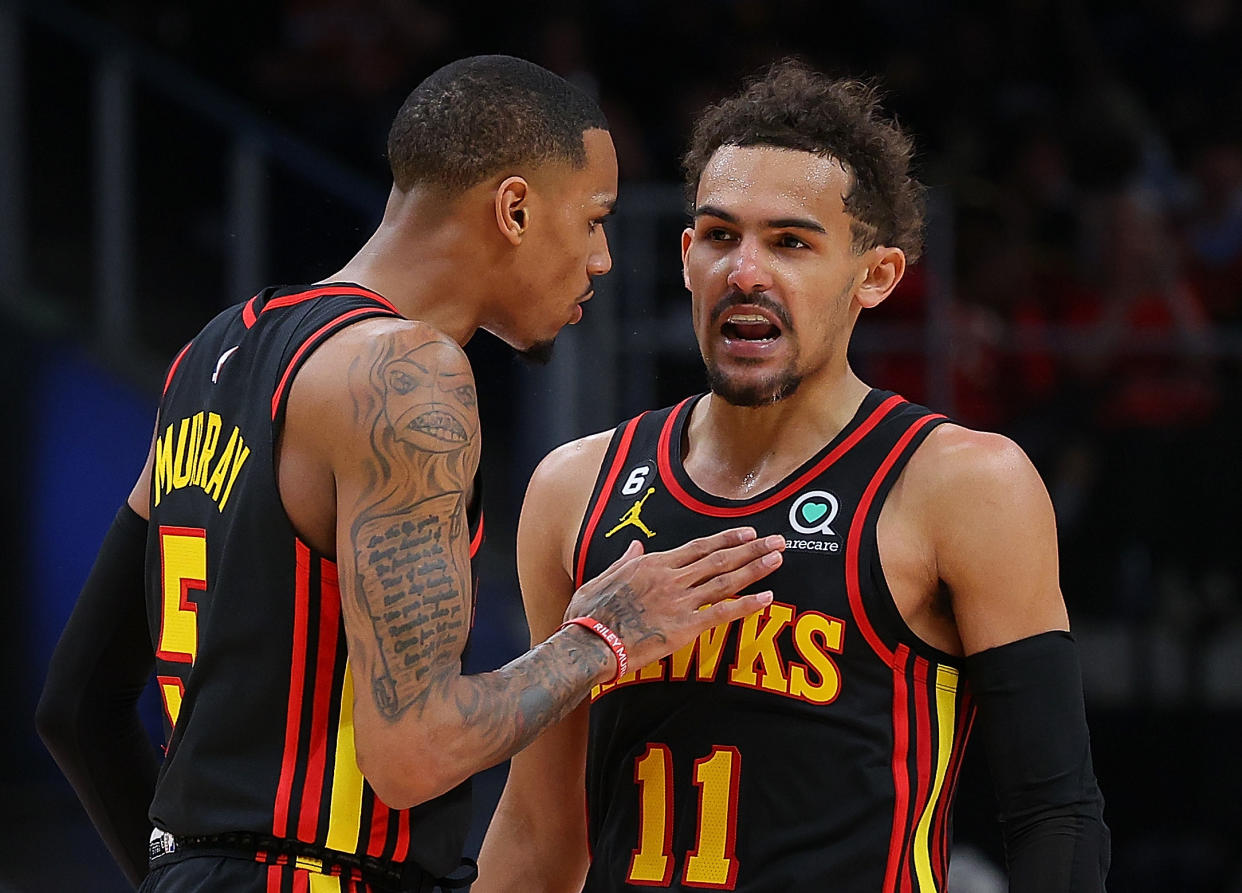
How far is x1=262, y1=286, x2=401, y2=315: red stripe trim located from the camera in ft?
8.29

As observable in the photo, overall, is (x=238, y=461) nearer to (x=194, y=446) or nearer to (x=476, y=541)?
(x=194, y=446)

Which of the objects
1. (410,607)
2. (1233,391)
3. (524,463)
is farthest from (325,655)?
(1233,391)

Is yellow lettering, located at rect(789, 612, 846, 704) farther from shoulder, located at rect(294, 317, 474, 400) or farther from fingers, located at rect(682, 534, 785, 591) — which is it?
shoulder, located at rect(294, 317, 474, 400)

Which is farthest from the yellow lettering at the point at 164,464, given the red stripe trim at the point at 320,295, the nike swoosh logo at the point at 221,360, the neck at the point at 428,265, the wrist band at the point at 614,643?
the wrist band at the point at 614,643

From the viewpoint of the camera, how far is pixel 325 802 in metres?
2.40

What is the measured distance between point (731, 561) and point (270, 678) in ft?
2.34

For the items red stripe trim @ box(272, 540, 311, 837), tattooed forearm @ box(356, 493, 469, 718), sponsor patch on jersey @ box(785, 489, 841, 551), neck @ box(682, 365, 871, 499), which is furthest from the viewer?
neck @ box(682, 365, 871, 499)

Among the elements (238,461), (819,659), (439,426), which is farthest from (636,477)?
(238,461)

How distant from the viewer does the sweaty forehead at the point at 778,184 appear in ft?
8.82

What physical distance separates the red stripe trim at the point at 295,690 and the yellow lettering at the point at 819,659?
2.45 ft

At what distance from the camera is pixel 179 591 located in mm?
2549

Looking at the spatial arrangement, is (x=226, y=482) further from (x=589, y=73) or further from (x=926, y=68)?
(x=926, y=68)

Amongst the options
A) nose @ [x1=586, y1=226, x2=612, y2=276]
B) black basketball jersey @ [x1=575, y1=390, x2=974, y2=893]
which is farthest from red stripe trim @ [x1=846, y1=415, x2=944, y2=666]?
nose @ [x1=586, y1=226, x2=612, y2=276]

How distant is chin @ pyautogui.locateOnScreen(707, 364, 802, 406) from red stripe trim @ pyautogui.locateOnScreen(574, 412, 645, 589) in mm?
268
